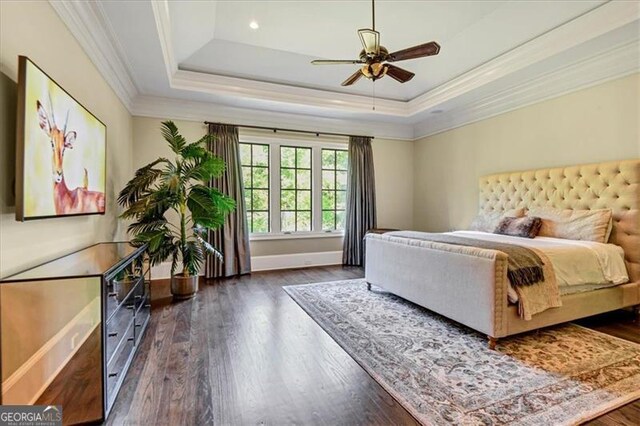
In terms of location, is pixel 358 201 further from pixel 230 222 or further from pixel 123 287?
pixel 123 287

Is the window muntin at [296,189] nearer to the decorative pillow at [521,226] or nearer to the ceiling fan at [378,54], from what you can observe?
the ceiling fan at [378,54]

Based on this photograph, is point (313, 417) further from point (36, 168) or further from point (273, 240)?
point (273, 240)

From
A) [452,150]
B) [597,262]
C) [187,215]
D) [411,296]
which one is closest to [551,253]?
[597,262]

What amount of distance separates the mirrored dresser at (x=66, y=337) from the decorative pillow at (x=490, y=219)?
428 cm

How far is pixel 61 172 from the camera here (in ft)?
6.71

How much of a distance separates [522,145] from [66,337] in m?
5.35

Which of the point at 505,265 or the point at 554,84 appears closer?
the point at 505,265

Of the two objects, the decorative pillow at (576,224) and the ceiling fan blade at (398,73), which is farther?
the decorative pillow at (576,224)

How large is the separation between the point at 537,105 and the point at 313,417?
14.8ft

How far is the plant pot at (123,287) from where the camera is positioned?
2.61 m

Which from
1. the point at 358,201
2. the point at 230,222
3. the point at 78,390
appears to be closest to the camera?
the point at 78,390

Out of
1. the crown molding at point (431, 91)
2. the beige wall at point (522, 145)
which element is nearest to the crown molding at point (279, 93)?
the crown molding at point (431, 91)

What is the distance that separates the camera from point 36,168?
1730 mm

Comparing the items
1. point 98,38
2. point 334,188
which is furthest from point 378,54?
point 334,188
